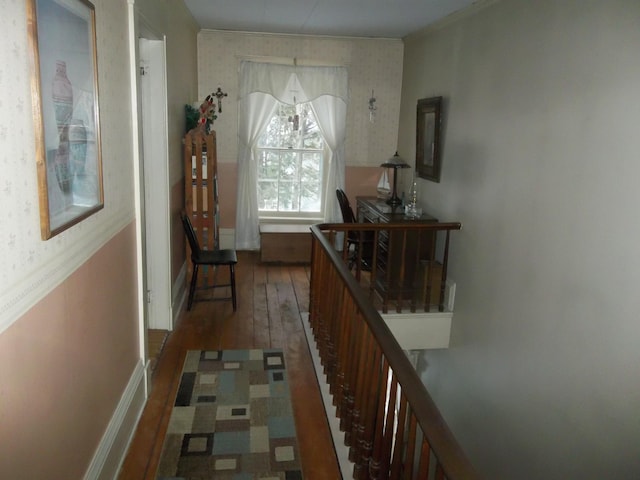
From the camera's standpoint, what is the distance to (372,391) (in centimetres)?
218

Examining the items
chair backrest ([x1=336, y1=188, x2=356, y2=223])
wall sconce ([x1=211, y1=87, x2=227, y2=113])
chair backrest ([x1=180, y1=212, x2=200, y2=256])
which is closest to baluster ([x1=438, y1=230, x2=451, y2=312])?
chair backrest ([x1=336, y1=188, x2=356, y2=223])

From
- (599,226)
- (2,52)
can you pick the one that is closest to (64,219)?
(2,52)

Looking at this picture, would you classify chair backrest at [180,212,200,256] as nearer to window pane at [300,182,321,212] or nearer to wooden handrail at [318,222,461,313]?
wooden handrail at [318,222,461,313]

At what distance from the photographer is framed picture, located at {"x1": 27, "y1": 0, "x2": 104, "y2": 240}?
59.1 inches

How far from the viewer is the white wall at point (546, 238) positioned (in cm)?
262

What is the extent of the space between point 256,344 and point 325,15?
321cm

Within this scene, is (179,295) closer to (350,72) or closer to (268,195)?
(268,195)

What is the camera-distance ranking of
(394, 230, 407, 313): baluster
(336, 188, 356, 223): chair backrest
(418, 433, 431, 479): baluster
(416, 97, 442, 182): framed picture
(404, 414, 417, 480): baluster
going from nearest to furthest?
(418, 433, 431, 479): baluster < (404, 414, 417, 480): baluster < (394, 230, 407, 313): baluster < (416, 97, 442, 182): framed picture < (336, 188, 356, 223): chair backrest

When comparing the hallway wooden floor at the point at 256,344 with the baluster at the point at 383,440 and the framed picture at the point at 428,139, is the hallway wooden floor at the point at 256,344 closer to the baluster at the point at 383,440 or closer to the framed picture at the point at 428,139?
the baluster at the point at 383,440

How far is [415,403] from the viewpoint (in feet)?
4.95

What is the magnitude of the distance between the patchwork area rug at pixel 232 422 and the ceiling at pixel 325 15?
305 cm

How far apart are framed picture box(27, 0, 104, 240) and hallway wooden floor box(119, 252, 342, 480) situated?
4.42 ft

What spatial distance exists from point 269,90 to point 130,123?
12.4ft

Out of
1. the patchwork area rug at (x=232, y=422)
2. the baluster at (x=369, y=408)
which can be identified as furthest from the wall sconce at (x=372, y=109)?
the baluster at (x=369, y=408)
